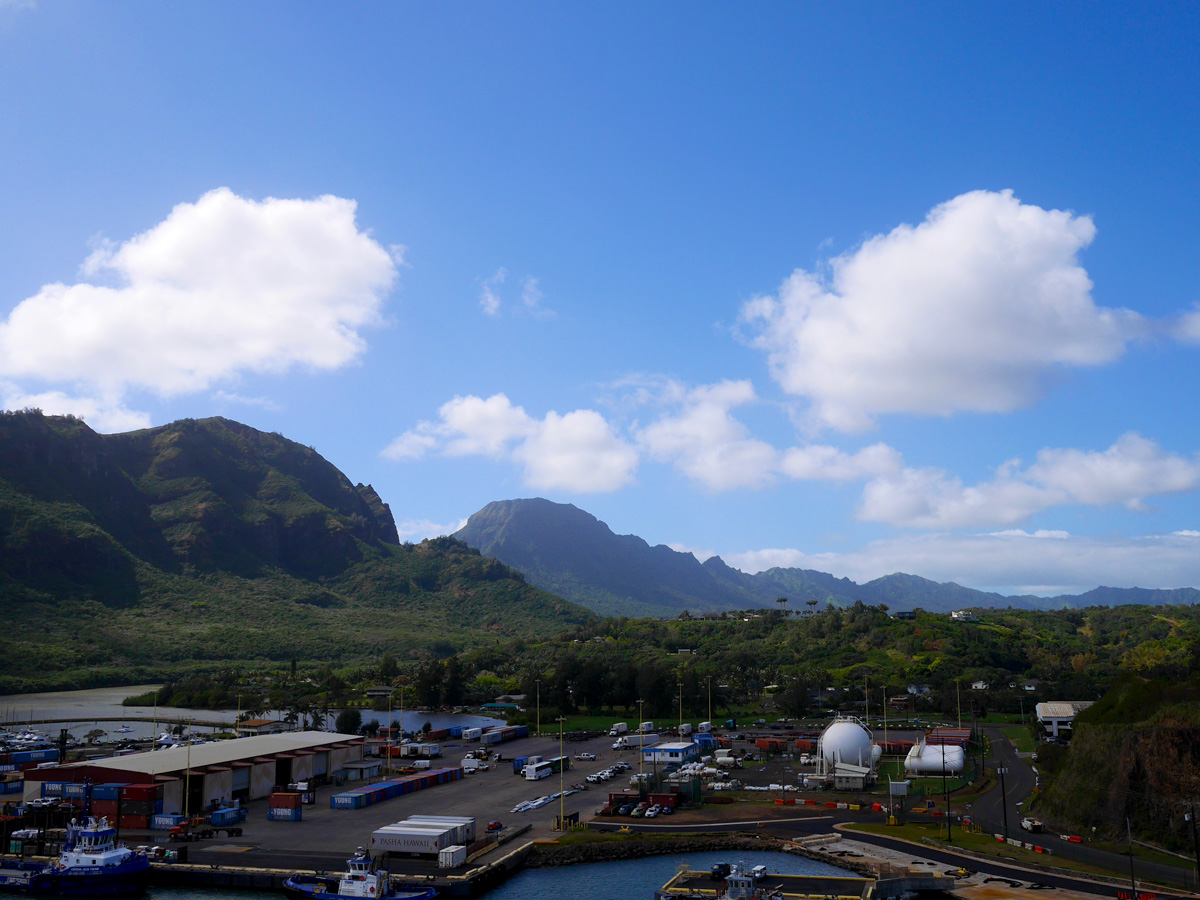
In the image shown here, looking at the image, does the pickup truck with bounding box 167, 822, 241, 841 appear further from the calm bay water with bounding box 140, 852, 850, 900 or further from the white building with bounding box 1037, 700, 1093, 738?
the white building with bounding box 1037, 700, 1093, 738

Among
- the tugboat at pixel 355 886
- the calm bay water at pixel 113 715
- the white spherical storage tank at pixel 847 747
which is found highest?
the white spherical storage tank at pixel 847 747

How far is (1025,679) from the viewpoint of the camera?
161m

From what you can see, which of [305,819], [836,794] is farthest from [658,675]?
[305,819]

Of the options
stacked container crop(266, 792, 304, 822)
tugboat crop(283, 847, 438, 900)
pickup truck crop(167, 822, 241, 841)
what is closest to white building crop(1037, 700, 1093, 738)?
tugboat crop(283, 847, 438, 900)

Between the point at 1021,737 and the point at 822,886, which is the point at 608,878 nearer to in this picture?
the point at 822,886

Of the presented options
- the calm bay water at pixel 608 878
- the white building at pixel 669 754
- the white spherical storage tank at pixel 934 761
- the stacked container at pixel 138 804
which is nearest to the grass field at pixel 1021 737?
the white spherical storage tank at pixel 934 761

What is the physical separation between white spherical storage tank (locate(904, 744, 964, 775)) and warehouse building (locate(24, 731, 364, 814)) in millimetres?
52979

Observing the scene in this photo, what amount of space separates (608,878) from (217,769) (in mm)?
35453

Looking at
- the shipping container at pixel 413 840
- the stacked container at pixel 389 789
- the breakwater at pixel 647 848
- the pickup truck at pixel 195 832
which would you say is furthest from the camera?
the stacked container at pixel 389 789

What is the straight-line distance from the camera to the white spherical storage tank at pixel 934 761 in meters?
75.9

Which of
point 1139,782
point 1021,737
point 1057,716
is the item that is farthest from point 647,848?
point 1021,737

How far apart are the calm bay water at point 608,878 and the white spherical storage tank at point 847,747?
24952 mm

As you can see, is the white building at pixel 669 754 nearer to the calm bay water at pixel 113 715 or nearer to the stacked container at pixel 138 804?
the stacked container at pixel 138 804

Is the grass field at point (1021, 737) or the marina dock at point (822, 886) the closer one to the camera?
the marina dock at point (822, 886)
